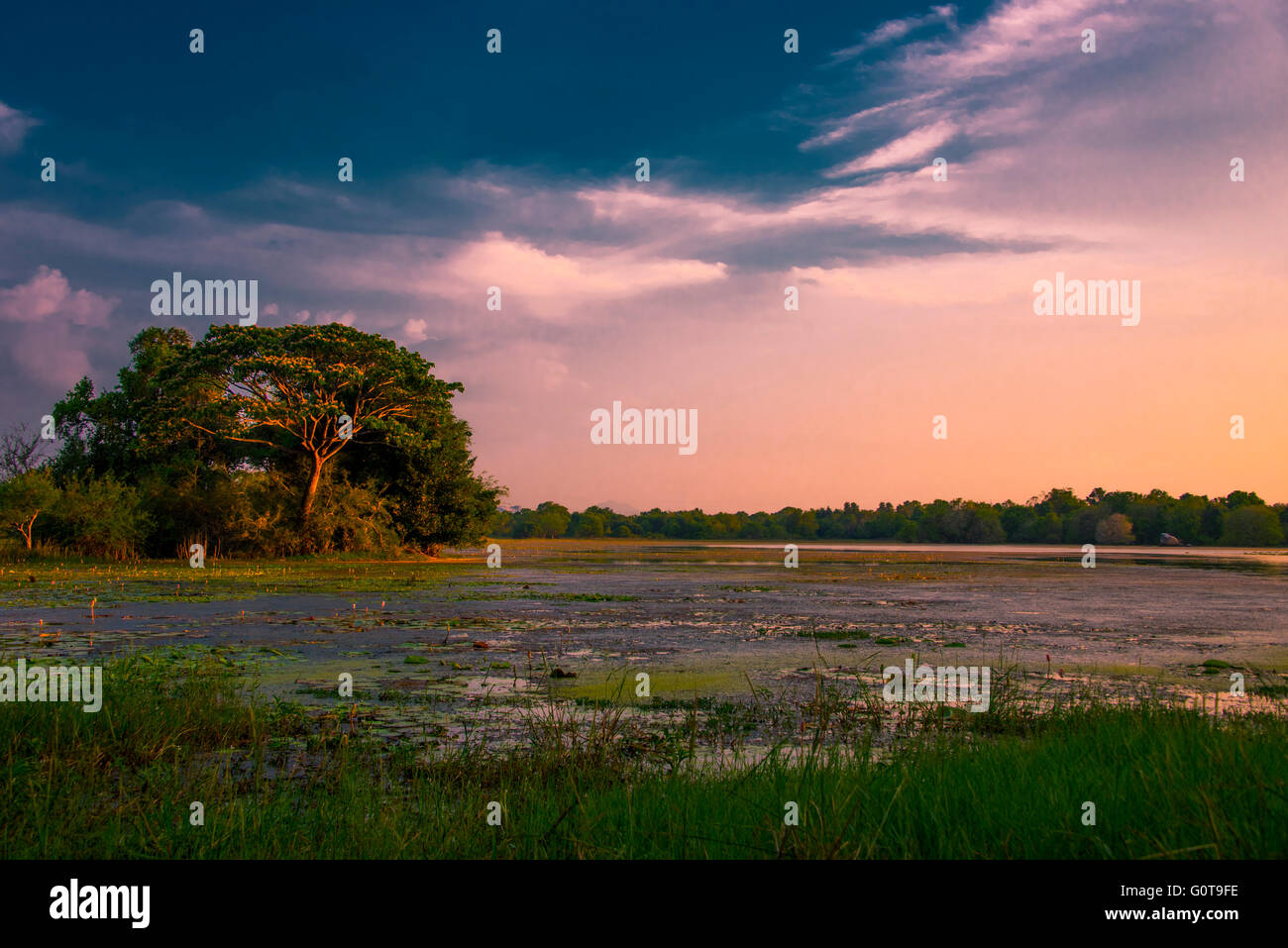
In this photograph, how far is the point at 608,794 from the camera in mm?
3752

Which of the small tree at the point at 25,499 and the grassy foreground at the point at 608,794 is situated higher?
the small tree at the point at 25,499

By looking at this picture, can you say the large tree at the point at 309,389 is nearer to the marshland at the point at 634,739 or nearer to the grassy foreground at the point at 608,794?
the marshland at the point at 634,739

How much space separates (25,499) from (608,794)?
102 feet

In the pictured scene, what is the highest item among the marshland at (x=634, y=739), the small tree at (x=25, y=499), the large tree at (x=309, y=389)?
the large tree at (x=309, y=389)

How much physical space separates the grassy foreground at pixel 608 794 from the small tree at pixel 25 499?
27480mm

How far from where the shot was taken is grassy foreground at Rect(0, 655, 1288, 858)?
9.59 feet

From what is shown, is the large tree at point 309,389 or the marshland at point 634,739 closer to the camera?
the marshland at point 634,739

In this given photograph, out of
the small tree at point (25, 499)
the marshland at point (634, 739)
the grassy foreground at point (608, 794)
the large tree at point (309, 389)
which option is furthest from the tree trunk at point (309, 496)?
the grassy foreground at point (608, 794)

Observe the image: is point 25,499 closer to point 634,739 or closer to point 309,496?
point 309,496

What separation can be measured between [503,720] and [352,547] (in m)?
27.8

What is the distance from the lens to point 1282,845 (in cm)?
256

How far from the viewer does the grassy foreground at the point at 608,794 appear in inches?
115

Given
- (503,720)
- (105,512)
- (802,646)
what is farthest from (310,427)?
(503,720)
